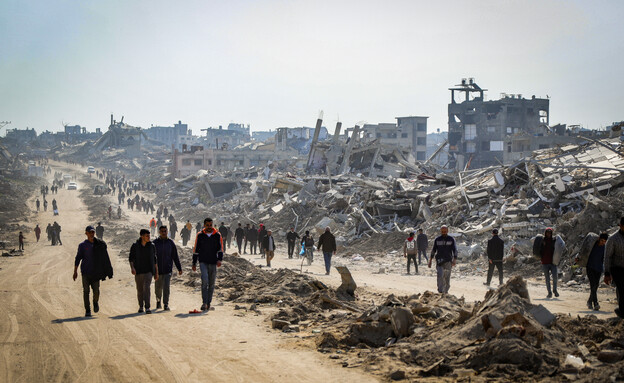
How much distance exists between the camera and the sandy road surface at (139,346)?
658 cm

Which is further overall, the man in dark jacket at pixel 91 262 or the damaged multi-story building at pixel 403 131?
the damaged multi-story building at pixel 403 131

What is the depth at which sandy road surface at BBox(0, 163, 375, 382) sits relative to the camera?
658 centimetres

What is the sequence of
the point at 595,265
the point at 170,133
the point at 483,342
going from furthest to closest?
the point at 170,133, the point at 595,265, the point at 483,342

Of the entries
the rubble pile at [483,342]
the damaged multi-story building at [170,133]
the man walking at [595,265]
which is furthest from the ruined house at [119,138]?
the rubble pile at [483,342]

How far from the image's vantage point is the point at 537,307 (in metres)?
7.00

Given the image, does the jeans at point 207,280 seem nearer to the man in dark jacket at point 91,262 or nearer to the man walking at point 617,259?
the man in dark jacket at point 91,262

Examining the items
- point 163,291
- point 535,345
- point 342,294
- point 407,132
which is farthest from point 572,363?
point 407,132

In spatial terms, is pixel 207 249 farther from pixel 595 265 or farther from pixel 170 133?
pixel 170 133

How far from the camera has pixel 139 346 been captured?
25.6 feet

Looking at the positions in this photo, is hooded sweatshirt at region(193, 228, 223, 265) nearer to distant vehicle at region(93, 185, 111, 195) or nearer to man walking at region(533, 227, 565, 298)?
man walking at region(533, 227, 565, 298)

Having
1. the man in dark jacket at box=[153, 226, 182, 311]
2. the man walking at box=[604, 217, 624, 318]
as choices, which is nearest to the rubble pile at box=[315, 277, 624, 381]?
the man walking at box=[604, 217, 624, 318]

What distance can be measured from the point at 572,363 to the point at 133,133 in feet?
454

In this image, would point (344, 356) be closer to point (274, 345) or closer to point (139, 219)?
point (274, 345)

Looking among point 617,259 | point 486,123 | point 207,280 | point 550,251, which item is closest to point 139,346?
point 207,280
